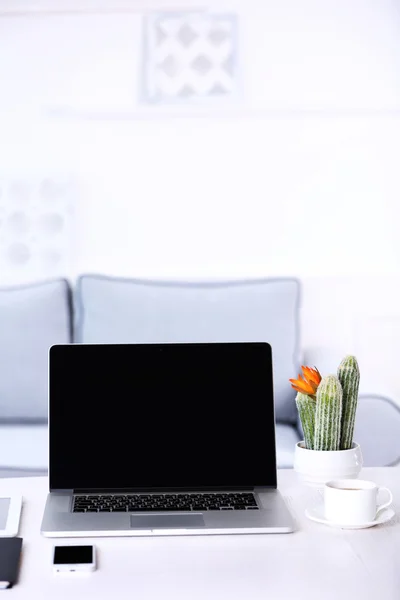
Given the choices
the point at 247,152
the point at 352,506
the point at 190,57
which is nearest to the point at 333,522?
the point at 352,506

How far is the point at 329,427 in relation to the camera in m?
1.25

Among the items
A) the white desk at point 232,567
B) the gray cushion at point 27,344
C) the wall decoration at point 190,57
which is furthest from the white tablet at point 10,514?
the wall decoration at point 190,57

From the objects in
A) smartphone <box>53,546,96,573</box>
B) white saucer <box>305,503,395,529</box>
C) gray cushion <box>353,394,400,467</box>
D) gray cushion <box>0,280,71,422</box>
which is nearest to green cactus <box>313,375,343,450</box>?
white saucer <box>305,503,395,529</box>

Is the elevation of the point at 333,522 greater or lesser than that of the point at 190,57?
lesser

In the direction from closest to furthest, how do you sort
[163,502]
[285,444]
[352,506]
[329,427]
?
[352,506]
[163,502]
[329,427]
[285,444]

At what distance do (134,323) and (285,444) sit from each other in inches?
26.3

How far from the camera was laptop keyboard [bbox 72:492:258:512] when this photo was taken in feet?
3.67

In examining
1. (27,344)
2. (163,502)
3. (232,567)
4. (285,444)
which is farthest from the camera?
(27,344)

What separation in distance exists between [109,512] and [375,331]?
2.03 meters

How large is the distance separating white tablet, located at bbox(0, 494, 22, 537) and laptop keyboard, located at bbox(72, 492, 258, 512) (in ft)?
0.27

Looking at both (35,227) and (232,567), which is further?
(35,227)

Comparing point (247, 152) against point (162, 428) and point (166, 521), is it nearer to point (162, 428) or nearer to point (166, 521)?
point (162, 428)

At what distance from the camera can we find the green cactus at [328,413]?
123 centimetres

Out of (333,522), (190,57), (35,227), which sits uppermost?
(190,57)
